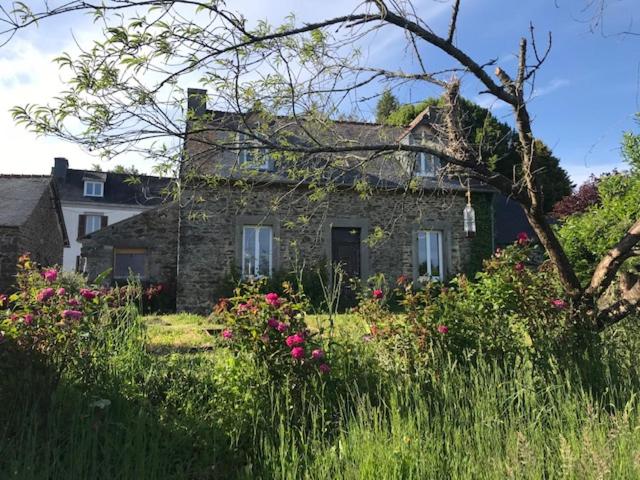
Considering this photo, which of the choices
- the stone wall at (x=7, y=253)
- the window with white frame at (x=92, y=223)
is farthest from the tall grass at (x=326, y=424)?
the window with white frame at (x=92, y=223)

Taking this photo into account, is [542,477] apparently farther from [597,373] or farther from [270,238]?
[270,238]

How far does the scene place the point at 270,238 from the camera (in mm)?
14016

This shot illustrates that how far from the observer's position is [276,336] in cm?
350

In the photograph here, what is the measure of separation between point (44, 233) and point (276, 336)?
54.7ft

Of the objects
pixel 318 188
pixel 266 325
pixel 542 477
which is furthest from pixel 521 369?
pixel 318 188

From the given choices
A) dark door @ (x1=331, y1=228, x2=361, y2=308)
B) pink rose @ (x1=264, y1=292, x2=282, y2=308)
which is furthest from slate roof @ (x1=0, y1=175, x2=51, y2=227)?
pink rose @ (x1=264, y1=292, x2=282, y2=308)

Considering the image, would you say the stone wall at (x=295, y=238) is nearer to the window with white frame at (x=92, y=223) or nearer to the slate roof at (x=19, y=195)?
the slate roof at (x=19, y=195)

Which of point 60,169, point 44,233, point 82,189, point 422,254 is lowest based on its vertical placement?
point 422,254

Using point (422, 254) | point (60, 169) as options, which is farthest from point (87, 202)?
point (422, 254)

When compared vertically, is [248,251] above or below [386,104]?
below

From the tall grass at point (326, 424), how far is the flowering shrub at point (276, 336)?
10cm

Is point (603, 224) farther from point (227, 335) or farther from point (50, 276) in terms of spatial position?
point (50, 276)

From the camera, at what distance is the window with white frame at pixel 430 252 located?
14711mm

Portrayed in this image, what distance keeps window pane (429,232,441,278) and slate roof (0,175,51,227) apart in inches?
456
